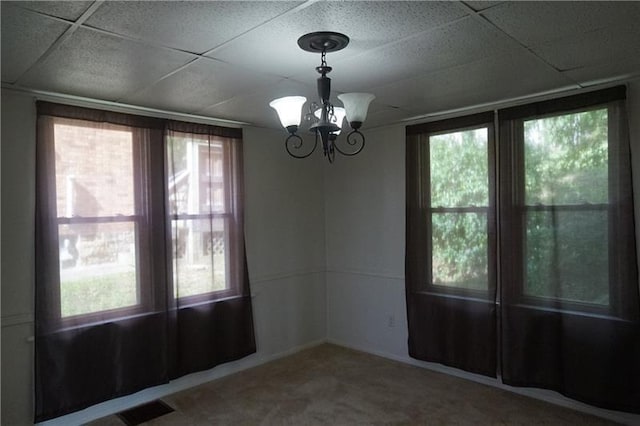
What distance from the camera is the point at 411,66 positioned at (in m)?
2.43

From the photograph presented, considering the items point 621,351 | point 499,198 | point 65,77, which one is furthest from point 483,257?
point 65,77

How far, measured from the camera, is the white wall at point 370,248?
13.7 ft

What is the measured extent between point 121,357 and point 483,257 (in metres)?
2.98

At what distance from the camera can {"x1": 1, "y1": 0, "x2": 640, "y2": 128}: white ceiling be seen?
1729 mm

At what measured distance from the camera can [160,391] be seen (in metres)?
3.45

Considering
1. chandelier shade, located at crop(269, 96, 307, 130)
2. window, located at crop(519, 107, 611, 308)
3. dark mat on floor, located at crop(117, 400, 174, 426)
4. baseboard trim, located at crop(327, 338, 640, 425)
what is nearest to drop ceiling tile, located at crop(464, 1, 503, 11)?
chandelier shade, located at crop(269, 96, 307, 130)

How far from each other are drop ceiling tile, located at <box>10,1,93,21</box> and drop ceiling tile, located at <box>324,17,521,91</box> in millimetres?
1228

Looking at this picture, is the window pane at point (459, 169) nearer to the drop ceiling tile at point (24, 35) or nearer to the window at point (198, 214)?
the window at point (198, 214)

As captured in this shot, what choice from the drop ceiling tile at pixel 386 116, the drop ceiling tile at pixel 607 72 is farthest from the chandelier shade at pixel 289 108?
the drop ceiling tile at pixel 607 72

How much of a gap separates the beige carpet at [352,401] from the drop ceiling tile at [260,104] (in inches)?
91.9

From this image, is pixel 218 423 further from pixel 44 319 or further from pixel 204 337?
pixel 44 319

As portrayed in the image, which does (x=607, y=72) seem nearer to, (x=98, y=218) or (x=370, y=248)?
(x=370, y=248)

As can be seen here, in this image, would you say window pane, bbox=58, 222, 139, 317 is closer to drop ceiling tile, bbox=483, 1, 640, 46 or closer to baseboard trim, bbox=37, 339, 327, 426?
baseboard trim, bbox=37, 339, 327, 426

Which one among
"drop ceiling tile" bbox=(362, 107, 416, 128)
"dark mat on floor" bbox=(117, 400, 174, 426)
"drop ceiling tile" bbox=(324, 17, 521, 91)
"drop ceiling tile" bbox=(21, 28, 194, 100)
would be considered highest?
"drop ceiling tile" bbox=(362, 107, 416, 128)
